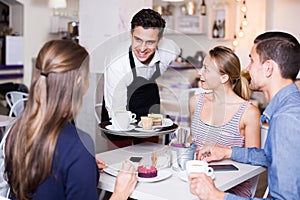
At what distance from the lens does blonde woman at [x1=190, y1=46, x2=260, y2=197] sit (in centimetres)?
190

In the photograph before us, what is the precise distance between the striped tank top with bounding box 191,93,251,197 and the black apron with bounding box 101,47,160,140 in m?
0.38

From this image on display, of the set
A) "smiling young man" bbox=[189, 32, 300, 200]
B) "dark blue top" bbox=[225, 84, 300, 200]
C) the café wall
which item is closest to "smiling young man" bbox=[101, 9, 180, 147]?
"smiling young man" bbox=[189, 32, 300, 200]

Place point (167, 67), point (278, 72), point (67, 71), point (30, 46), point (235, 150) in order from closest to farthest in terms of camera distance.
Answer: point (67, 71), point (278, 72), point (167, 67), point (235, 150), point (30, 46)

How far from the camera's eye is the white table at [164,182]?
146 centimetres

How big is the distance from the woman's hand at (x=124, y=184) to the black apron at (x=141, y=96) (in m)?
0.17

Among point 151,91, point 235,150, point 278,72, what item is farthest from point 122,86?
point 235,150

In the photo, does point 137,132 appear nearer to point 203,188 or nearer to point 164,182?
point 164,182

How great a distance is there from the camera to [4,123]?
279cm

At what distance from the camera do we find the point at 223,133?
1.98m

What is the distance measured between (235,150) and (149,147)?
38 centimetres

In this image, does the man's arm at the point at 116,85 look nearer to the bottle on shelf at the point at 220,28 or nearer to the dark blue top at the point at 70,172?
the dark blue top at the point at 70,172

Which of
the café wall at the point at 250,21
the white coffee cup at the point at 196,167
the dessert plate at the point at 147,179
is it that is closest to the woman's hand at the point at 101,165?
the dessert plate at the point at 147,179

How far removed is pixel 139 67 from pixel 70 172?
1.48 ft

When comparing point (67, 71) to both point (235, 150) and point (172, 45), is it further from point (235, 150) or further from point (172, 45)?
point (235, 150)
